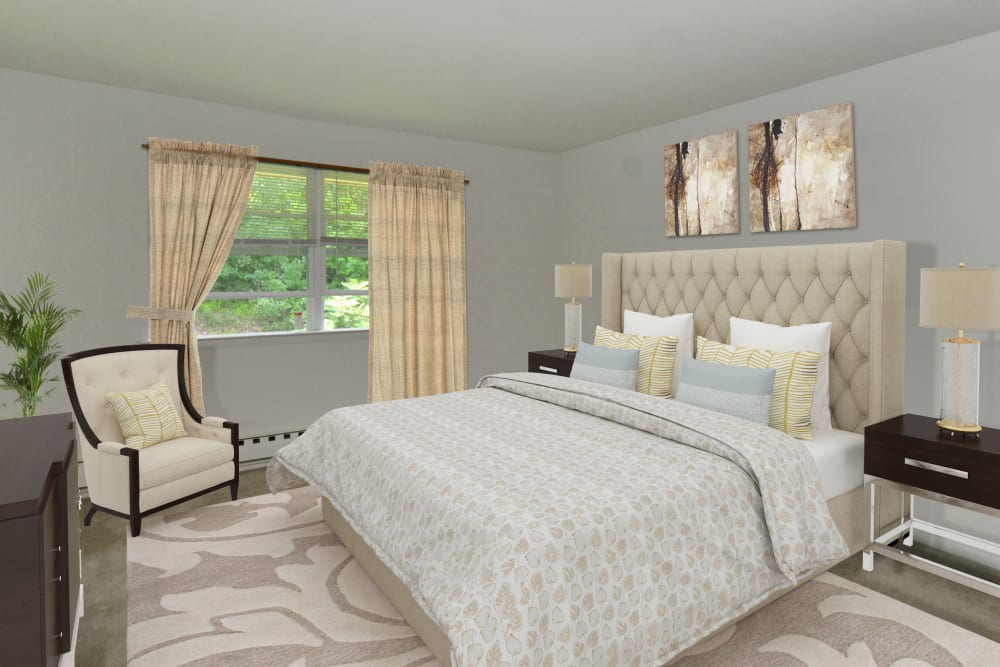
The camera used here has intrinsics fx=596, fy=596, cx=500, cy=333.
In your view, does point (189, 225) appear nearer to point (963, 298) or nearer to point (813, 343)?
point (813, 343)

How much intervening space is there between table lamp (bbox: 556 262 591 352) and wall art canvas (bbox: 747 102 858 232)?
1379 mm

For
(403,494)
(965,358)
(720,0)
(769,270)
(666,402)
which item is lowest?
(403,494)

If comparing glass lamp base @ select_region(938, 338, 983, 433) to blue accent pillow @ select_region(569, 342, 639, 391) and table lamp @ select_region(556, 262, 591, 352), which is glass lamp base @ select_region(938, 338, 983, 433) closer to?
blue accent pillow @ select_region(569, 342, 639, 391)

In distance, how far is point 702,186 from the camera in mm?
4496

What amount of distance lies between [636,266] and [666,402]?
201cm

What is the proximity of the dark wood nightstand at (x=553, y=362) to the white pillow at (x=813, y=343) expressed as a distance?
147 cm

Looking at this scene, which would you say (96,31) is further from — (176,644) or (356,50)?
(176,644)

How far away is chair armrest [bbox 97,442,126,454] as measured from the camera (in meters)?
3.16

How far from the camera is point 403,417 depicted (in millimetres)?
3143

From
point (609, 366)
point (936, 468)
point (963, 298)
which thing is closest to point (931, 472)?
point (936, 468)

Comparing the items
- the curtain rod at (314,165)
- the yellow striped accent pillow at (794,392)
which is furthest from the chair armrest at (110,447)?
the yellow striped accent pillow at (794,392)

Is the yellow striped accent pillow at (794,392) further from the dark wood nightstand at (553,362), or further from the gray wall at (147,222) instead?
the gray wall at (147,222)

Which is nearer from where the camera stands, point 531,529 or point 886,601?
point 531,529

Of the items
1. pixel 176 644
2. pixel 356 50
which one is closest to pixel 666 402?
pixel 176 644
